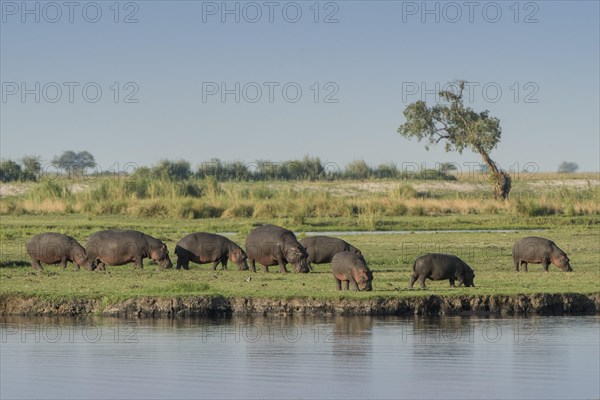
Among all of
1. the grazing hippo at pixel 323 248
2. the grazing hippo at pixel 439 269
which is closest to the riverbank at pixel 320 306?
the grazing hippo at pixel 439 269

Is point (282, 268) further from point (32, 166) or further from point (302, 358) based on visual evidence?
point (32, 166)

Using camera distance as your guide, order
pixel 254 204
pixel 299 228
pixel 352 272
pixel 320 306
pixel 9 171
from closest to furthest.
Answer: pixel 320 306, pixel 352 272, pixel 299 228, pixel 254 204, pixel 9 171

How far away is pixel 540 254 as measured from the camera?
79.5 feet

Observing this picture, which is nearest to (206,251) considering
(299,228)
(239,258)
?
(239,258)

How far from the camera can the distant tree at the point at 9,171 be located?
63.3 m

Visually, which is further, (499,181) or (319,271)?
(499,181)

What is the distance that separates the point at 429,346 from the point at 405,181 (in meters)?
50.0

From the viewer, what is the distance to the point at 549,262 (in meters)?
24.3

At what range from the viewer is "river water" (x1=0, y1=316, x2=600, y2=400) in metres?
13.0

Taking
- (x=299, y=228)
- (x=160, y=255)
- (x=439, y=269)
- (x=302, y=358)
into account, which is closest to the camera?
(x=302, y=358)

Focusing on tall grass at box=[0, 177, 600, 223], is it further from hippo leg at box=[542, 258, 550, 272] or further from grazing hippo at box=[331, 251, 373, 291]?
grazing hippo at box=[331, 251, 373, 291]

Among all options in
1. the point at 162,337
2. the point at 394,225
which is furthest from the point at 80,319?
the point at 394,225

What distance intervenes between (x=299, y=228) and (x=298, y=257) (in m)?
13.9

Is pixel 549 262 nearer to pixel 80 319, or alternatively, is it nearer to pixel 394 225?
pixel 80 319
